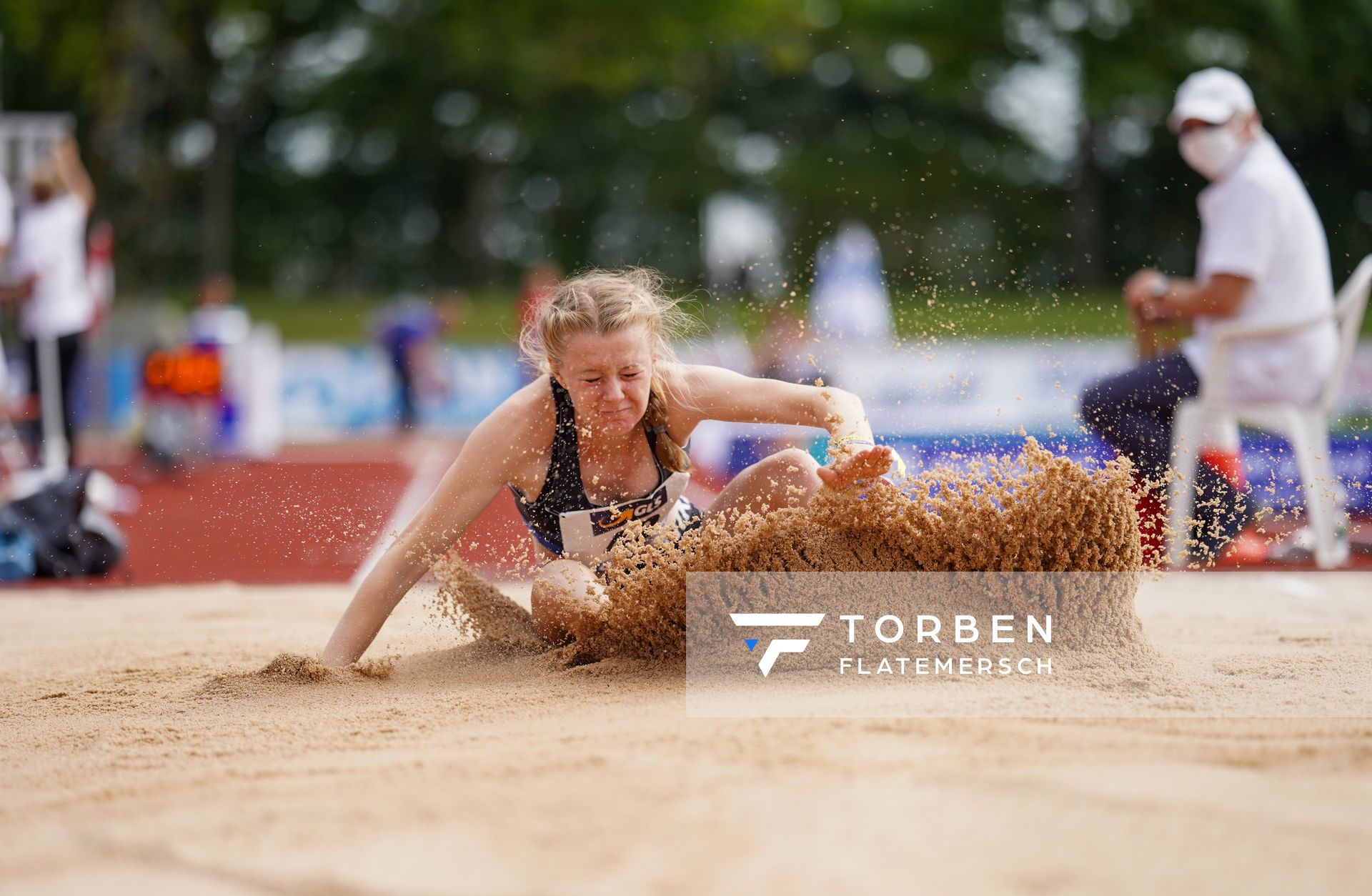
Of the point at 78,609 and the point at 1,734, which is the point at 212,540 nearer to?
the point at 78,609

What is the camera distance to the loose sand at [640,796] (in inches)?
69.6

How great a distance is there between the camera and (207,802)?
2.15m

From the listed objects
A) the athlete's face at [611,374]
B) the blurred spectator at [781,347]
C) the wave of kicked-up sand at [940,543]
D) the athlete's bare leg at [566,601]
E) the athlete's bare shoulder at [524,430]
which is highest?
the blurred spectator at [781,347]

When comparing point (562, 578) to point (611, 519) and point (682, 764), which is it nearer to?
point (611, 519)

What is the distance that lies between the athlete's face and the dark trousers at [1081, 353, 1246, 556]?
232cm

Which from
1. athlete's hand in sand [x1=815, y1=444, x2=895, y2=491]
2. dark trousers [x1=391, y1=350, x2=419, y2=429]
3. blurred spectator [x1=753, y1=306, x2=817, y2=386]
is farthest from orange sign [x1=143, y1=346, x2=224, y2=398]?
athlete's hand in sand [x1=815, y1=444, x2=895, y2=491]

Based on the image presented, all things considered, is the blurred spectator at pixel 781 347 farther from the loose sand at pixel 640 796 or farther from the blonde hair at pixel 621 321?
the loose sand at pixel 640 796

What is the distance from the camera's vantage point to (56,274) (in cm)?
771

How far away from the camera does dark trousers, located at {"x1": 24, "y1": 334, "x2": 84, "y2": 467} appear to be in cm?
789

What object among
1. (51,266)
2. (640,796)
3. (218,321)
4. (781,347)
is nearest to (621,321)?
(640,796)

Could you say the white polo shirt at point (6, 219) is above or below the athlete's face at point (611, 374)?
above

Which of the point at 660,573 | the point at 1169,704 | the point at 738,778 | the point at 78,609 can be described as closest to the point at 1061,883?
the point at 738,778

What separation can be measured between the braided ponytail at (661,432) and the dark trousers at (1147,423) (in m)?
2.03

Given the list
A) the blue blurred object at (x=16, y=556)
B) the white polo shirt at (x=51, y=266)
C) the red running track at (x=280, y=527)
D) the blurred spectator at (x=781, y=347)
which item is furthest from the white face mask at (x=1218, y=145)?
the white polo shirt at (x=51, y=266)
